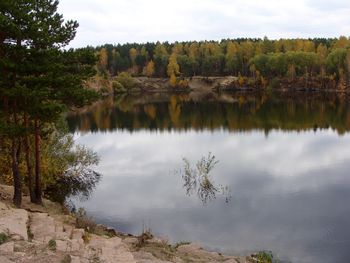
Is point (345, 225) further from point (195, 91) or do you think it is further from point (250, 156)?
point (195, 91)

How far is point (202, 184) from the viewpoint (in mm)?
37375

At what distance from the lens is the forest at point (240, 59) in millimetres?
144500

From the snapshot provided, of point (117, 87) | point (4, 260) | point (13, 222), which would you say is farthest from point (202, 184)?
point (117, 87)

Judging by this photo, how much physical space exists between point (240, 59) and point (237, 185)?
131 metres

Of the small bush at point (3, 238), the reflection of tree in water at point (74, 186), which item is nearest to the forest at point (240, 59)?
the reflection of tree in water at point (74, 186)

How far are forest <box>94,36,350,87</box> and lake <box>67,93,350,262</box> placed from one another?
71.3m

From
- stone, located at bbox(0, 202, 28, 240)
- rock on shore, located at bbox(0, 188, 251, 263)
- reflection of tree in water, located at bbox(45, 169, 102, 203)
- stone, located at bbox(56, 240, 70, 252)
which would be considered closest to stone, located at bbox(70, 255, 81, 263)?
rock on shore, located at bbox(0, 188, 251, 263)

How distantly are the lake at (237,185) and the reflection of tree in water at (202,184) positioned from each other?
10.9 inches

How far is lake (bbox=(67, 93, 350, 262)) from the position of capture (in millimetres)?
26578

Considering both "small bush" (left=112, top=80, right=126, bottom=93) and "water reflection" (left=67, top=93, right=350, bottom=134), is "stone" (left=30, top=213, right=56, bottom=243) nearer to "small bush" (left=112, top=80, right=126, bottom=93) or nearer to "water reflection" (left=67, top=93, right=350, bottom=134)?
"water reflection" (left=67, top=93, right=350, bottom=134)

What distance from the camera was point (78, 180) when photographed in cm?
3953

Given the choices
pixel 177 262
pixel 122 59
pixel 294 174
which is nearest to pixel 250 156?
pixel 294 174

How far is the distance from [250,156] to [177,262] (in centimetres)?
3116

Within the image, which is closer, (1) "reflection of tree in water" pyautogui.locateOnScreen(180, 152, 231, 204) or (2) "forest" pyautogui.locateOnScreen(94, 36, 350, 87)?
(1) "reflection of tree in water" pyautogui.locateOnScreen(180, 152, 231, 204)
